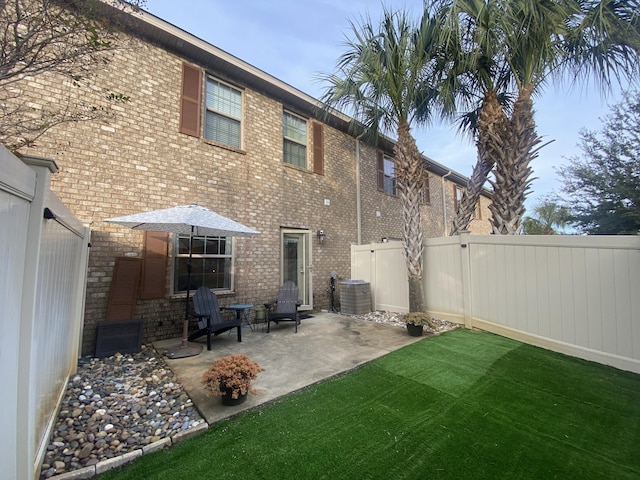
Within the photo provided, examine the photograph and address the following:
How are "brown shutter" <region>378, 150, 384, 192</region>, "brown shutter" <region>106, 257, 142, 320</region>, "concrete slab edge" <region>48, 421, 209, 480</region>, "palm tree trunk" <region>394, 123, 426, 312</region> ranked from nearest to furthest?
"concrete slab edge" <region>48, 421, 209, 480</region>
"brown shutter" <region>106, 257, 142, 320</region>
"palm tree trunk" <region>394, 123, 426, 312</region>
"brown shutter" <region>378, 150, 384, 192</region>

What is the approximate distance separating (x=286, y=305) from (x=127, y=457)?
4.11 meters

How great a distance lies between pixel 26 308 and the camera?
1658mm

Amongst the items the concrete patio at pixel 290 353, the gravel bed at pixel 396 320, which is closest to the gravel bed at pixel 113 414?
the concrete patio at pixel 290 353

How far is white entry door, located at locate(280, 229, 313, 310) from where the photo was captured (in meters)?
7.55

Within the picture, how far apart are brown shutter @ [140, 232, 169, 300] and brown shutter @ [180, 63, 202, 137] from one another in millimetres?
2230

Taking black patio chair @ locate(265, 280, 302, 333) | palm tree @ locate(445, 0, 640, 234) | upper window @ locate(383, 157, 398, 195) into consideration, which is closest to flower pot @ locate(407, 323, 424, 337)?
black patio chair @ locate(265, 280, 302, 333)

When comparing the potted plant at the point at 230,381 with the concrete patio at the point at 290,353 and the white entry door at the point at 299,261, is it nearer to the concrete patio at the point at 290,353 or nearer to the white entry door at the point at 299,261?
the concrete patio at the point at 290,353

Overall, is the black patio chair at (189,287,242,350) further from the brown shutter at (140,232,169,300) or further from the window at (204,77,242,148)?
the window at (204,77,242,148)

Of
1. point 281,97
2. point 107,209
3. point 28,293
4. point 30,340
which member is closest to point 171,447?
point 30,340

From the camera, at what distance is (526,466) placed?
7.07 feet

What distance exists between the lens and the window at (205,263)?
5.64m

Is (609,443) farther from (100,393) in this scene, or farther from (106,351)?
(106,351)

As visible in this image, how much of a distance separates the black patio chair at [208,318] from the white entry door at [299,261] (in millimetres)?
2510

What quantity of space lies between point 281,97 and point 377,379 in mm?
7013
